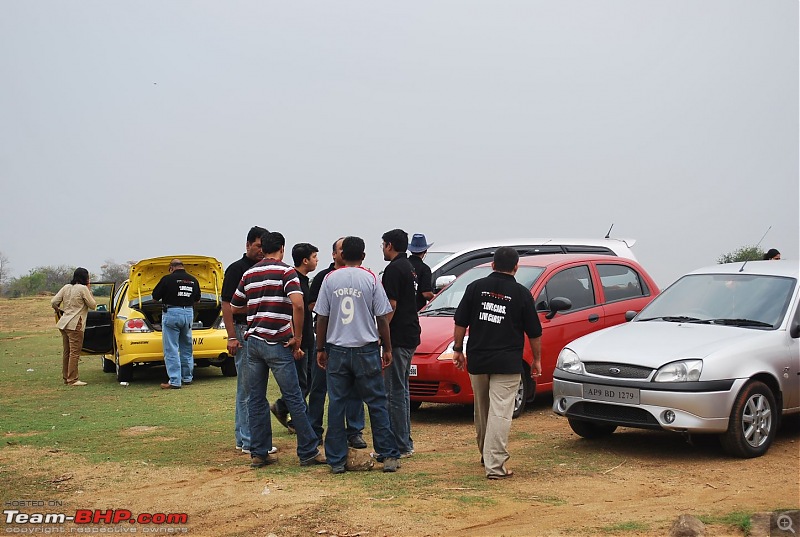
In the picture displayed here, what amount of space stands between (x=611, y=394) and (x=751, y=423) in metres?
1.19

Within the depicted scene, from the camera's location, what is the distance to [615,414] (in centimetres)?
809

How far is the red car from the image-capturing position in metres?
10.2

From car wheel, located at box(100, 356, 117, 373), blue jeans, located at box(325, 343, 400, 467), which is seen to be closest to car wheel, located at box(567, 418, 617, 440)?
blue jeans, located at box(325, 343, 400, 467)

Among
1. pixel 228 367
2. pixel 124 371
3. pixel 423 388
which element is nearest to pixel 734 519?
pixel 423 388

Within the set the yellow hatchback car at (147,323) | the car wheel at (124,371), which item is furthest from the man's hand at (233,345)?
the car wheel at (124,371)

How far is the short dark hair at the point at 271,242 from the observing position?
8070mm

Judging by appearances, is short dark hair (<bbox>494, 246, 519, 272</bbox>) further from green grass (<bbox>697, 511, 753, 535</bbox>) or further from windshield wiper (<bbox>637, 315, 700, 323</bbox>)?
green grass (<bbox>697, 511, 753, 535</bbox>)

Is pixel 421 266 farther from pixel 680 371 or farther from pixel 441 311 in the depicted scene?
pixel 680 371

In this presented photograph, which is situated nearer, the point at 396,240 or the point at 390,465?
the point at 390,465

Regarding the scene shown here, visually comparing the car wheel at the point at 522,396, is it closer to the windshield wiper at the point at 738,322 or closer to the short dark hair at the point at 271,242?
the windshield wiper at the point at 738,322

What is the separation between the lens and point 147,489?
724cm

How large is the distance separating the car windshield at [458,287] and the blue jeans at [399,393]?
111 inches

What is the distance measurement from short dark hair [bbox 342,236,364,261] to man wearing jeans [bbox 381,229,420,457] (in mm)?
515

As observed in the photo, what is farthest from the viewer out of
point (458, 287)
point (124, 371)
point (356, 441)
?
point (124, 371)
